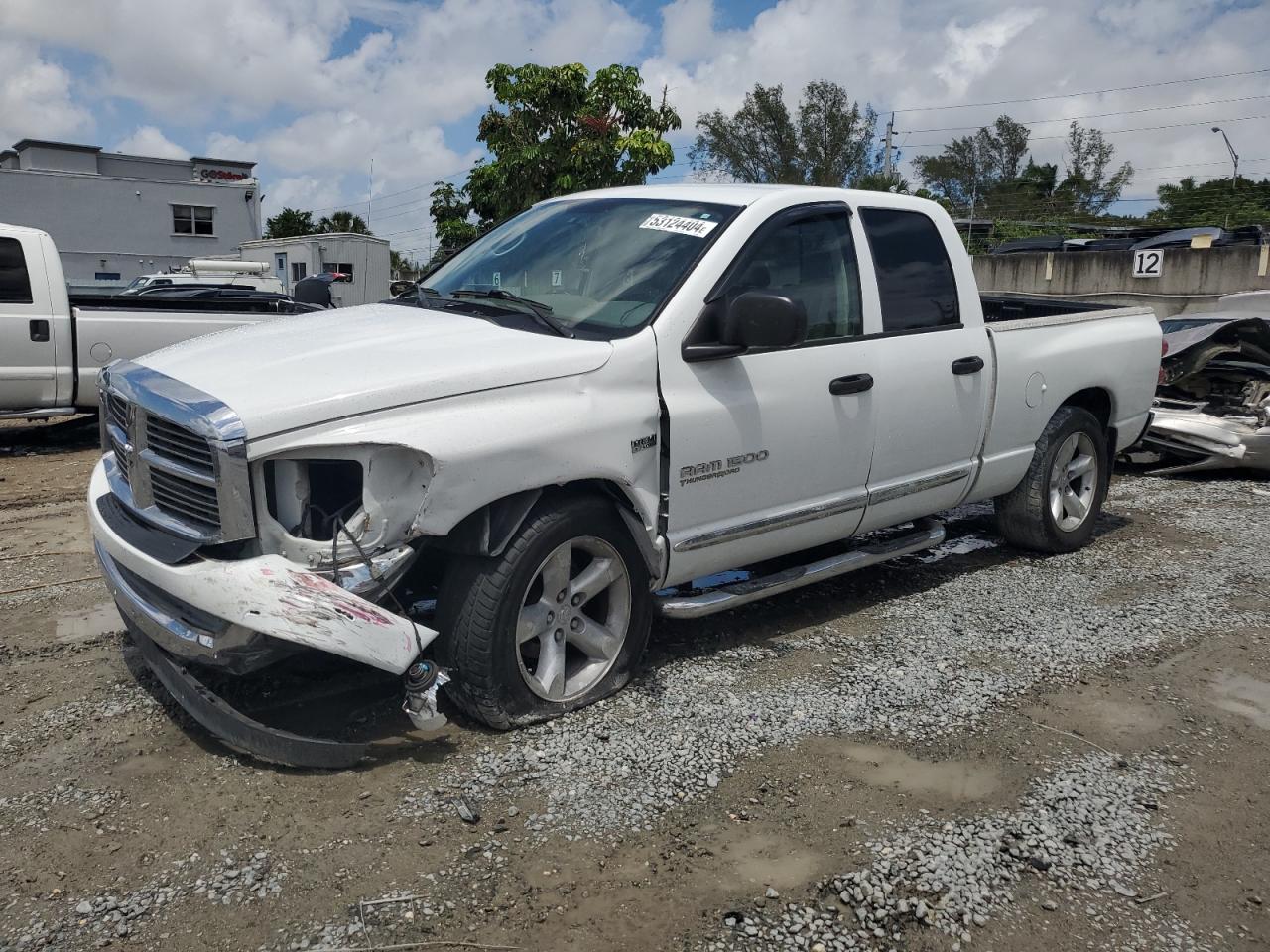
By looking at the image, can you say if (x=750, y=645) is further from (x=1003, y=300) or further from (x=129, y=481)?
(x=1003, y=300)

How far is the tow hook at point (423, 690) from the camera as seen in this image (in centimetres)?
325

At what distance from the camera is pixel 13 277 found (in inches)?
360

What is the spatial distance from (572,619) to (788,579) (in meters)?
1.11

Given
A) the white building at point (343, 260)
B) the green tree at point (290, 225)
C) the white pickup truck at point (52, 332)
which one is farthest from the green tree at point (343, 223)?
the white pickup truck at point (52, 332)

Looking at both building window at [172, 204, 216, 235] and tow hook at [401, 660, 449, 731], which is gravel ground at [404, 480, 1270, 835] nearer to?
tow hook at [401, 660, 449, 731]

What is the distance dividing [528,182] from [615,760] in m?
12.2

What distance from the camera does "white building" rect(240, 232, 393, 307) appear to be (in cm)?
2816

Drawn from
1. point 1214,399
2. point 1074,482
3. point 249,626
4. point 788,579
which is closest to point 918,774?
point 788,579

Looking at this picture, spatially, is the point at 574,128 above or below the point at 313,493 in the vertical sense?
above

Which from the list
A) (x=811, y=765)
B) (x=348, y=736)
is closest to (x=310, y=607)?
(x=348, y=736)

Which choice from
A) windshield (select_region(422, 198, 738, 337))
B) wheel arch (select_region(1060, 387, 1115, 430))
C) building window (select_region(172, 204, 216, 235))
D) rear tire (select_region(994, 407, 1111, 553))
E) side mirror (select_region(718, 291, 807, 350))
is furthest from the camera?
building window (select_region(172, 204, 216, 235))

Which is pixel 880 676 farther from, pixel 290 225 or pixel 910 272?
pixel 290 225

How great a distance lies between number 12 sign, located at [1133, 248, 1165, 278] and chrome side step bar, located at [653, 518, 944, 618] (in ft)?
72.1

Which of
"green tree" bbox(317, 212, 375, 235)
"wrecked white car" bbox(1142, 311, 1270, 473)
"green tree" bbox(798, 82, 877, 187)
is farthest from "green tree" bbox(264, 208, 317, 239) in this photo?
"wrecked white car" bbox(1142, 311, 1270, 473)
